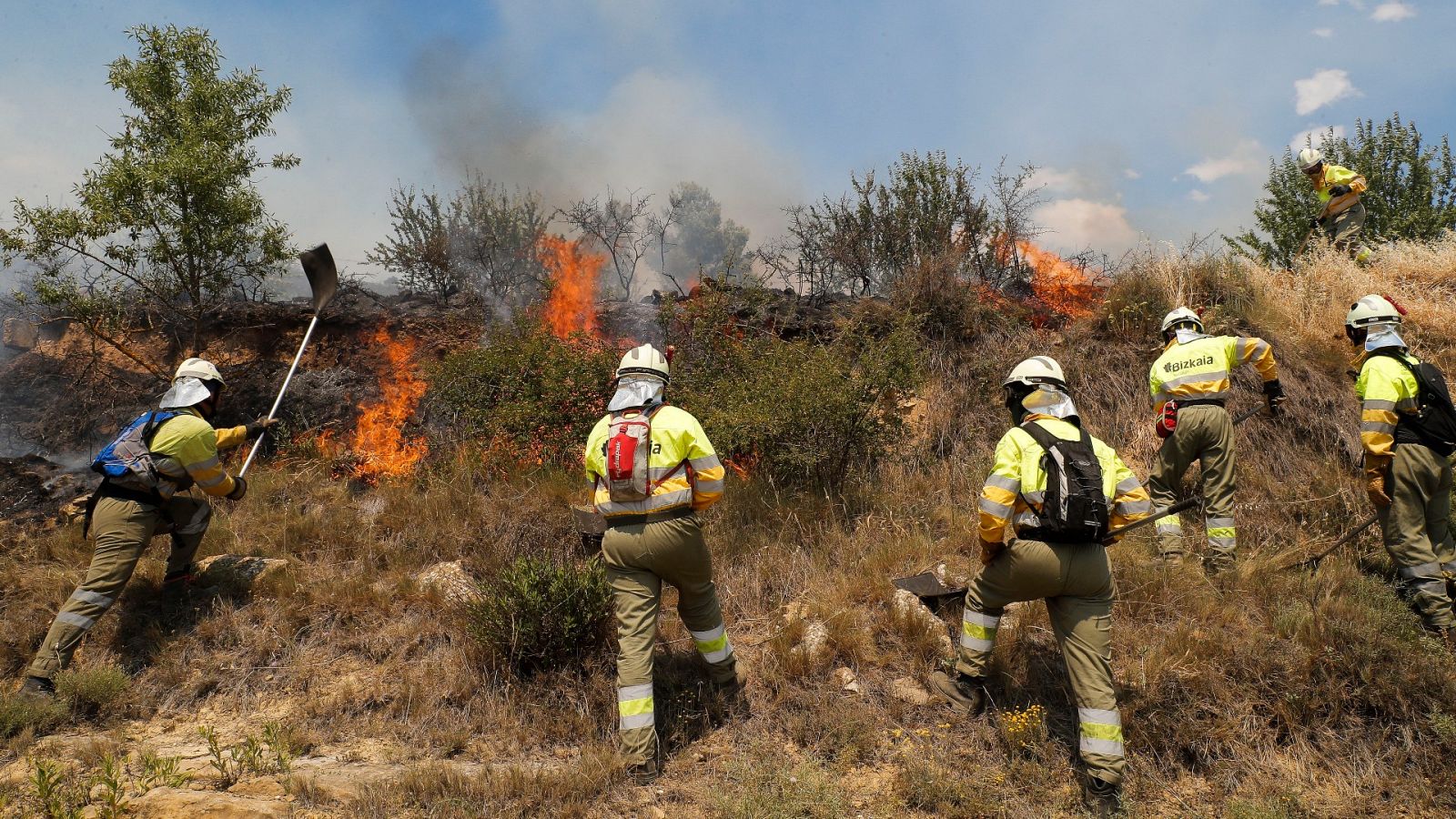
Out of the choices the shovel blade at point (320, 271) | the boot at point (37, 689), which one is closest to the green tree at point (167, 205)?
the shovel blade at point (320, 271)

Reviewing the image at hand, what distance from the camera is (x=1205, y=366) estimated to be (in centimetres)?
588

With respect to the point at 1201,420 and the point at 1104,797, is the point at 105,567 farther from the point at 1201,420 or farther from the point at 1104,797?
the point at 1201,420

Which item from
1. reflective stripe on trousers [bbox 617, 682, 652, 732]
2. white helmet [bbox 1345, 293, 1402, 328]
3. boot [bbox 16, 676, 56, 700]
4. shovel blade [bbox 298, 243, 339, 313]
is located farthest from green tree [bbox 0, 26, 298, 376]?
white helmet [bbox 1345, 293, 1402, 328]

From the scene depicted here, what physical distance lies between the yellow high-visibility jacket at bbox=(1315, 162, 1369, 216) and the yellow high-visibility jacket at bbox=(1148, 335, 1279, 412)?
19.2ft

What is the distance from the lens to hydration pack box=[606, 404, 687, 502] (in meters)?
4.00

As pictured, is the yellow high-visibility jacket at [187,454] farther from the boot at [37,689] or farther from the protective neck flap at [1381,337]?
the protective neck flap at [1381,337]

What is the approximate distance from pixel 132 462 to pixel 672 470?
3797mm

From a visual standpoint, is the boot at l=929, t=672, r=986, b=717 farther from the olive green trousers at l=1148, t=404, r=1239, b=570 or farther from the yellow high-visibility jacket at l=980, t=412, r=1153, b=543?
the olive green trousers at l=1148, t=404, r=1239, b=570

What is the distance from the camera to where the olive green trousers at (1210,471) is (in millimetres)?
5625

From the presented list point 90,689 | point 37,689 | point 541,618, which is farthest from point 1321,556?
point 37,689

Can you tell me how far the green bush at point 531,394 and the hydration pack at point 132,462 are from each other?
2748mm

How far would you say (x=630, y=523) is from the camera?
13.5 ft


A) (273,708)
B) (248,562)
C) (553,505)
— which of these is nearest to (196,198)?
(248,562)

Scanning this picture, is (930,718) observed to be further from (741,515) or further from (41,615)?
(41,615)
